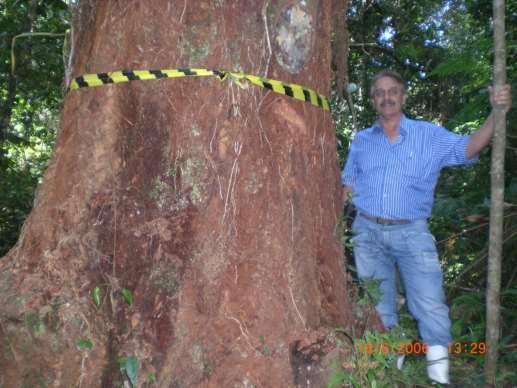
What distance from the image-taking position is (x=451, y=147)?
386 cm

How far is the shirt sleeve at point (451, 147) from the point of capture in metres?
→ 3.81

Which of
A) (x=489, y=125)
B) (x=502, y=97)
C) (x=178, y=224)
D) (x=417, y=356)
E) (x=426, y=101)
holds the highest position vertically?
(x=426, y=101)

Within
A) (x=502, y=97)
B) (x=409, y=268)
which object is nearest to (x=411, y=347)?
(x=409, y=268)

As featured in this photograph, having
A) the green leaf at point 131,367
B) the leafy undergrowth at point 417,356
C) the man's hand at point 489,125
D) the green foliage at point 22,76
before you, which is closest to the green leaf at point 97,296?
the green leaf at point 131,367

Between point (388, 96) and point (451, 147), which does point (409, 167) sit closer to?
point (451, 147)

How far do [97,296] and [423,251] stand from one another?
219cm

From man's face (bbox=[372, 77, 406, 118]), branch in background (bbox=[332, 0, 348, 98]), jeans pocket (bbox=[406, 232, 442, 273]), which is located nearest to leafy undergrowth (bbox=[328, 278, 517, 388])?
jeans pocket (bbox=[406, 232, 442, 273])

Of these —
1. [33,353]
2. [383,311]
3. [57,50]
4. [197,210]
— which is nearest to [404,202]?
[383,311]

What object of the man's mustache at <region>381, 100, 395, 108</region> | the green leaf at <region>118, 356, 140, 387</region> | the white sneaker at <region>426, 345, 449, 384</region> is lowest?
the white sneaker at <region>426, 345, 449, 384</region>

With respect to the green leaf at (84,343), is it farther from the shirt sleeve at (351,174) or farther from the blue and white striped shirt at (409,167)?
the shirt sleeve at (351,174)

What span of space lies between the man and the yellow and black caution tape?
1014mm

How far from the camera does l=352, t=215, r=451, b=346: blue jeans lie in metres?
3.78

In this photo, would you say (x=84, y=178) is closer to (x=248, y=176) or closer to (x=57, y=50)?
(x=248, y=176)

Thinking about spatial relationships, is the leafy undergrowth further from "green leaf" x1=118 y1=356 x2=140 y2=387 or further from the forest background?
"green leaf" x1=118 y1=356 x2=140 y2=387
